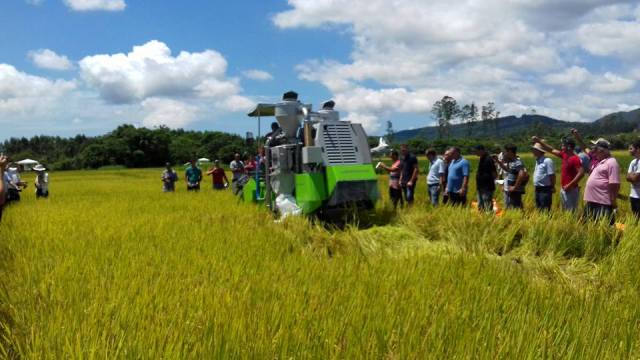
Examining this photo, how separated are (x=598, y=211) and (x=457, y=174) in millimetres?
2562

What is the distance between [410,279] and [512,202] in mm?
5500

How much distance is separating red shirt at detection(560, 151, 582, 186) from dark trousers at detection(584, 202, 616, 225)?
0.79 m

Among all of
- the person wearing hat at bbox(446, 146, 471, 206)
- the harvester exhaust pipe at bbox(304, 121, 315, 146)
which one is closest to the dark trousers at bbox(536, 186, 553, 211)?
the person wearing hat at bbox(446, 146, 471, 206)

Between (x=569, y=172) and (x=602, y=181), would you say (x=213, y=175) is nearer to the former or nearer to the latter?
(x=569, y=172)

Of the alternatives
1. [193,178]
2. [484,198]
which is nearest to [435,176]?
[484,198]

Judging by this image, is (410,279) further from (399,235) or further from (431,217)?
(431,217)

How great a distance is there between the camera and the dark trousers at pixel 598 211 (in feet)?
21.4

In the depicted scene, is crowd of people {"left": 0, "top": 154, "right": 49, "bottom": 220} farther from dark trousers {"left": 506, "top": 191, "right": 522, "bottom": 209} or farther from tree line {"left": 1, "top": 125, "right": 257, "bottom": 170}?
tree line {"left": 1, "top": 125, "right": 257, "bottom": 170}

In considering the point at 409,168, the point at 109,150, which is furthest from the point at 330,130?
the point at 109,150

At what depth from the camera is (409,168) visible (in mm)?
10156

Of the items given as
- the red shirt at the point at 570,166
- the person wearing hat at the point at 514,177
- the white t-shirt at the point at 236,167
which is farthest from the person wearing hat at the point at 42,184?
the red shirt at the point at 570,166

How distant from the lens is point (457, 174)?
882 centimetres

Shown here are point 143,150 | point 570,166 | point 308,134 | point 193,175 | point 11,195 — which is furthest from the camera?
point 143,150

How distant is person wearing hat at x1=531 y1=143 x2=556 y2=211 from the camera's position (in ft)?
25.9
